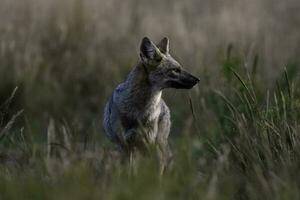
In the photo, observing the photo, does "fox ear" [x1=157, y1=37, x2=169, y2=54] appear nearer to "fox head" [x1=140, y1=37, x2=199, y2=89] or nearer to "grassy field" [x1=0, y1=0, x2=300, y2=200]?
"fox head" [x1=140, y1=37, x2=199, y2=89]

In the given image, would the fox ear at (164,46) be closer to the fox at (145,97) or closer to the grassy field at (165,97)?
the fox at (145,97)

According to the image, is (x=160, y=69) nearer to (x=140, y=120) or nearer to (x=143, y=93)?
(x=143, y=93)

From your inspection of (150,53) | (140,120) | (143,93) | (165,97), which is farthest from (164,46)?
(165,97)

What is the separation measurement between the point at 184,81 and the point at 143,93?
0.38 meters

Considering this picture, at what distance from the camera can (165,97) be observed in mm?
11523

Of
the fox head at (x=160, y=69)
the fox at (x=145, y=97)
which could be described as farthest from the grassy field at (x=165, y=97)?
the fox head at (x=160, y=69)

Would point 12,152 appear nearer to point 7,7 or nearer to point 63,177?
point 63,177

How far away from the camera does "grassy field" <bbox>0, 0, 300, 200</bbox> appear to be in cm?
552

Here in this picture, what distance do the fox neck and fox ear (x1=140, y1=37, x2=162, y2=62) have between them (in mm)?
106

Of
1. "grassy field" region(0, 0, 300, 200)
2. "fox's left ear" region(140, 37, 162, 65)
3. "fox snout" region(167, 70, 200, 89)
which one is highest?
"fox's left ear" region(140, 37, 162, 65)

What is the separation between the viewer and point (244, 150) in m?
6.50

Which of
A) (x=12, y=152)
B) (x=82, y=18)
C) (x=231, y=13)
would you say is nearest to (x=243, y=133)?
(x=12, y=152)

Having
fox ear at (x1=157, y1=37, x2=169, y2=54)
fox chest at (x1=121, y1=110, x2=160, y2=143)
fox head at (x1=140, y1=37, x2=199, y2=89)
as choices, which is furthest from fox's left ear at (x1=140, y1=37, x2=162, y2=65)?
fox chest at (x1=121, y1=110, x2=160, y2=143)

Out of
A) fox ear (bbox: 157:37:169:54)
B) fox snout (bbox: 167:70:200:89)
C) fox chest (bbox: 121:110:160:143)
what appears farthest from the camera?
fox ear (bbox: 157:37:169:54)
